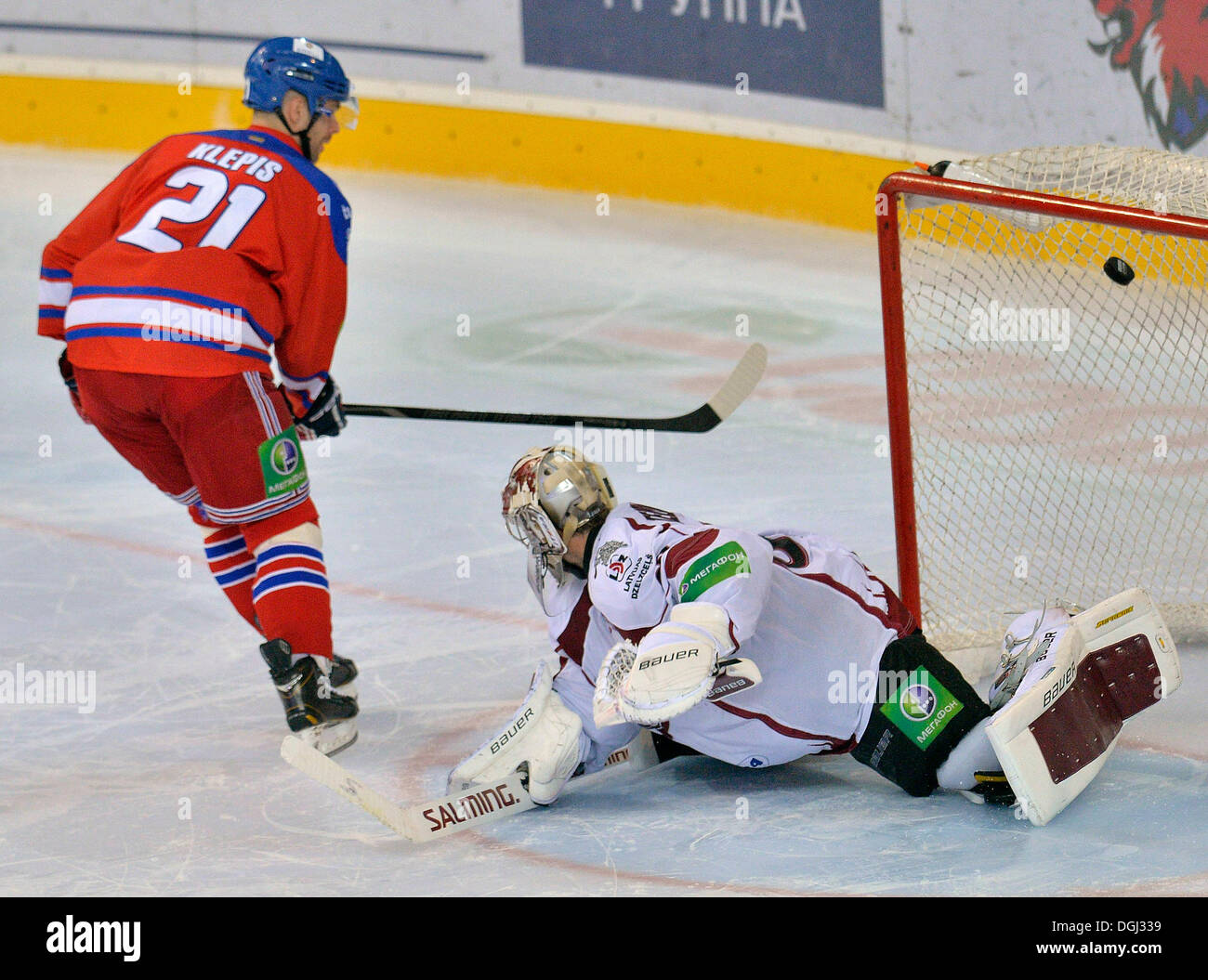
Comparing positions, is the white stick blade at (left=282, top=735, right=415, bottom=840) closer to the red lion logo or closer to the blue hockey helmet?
the blue hockey helmet

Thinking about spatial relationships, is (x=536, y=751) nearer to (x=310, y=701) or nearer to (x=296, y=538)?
(x=310, y=701)

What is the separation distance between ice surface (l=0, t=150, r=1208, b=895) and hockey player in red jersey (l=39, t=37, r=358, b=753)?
33cm

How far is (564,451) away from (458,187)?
16.6 ft

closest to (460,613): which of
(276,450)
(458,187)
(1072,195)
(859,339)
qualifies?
(276,450)

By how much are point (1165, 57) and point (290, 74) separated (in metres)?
5.35

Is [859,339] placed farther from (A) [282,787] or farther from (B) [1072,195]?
(A) [282,787]

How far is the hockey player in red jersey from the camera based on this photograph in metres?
2.66

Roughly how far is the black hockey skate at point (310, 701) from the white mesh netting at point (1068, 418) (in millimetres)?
1228

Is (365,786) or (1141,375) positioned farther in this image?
(1141,375)

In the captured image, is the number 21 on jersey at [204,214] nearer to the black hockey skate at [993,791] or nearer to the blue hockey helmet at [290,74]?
the blue hockey helmet at [290,74]

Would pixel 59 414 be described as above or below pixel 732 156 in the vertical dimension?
below

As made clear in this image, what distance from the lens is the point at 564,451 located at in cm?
232

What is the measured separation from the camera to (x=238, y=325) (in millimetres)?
2666

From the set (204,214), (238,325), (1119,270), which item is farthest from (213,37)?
(1119,270)
